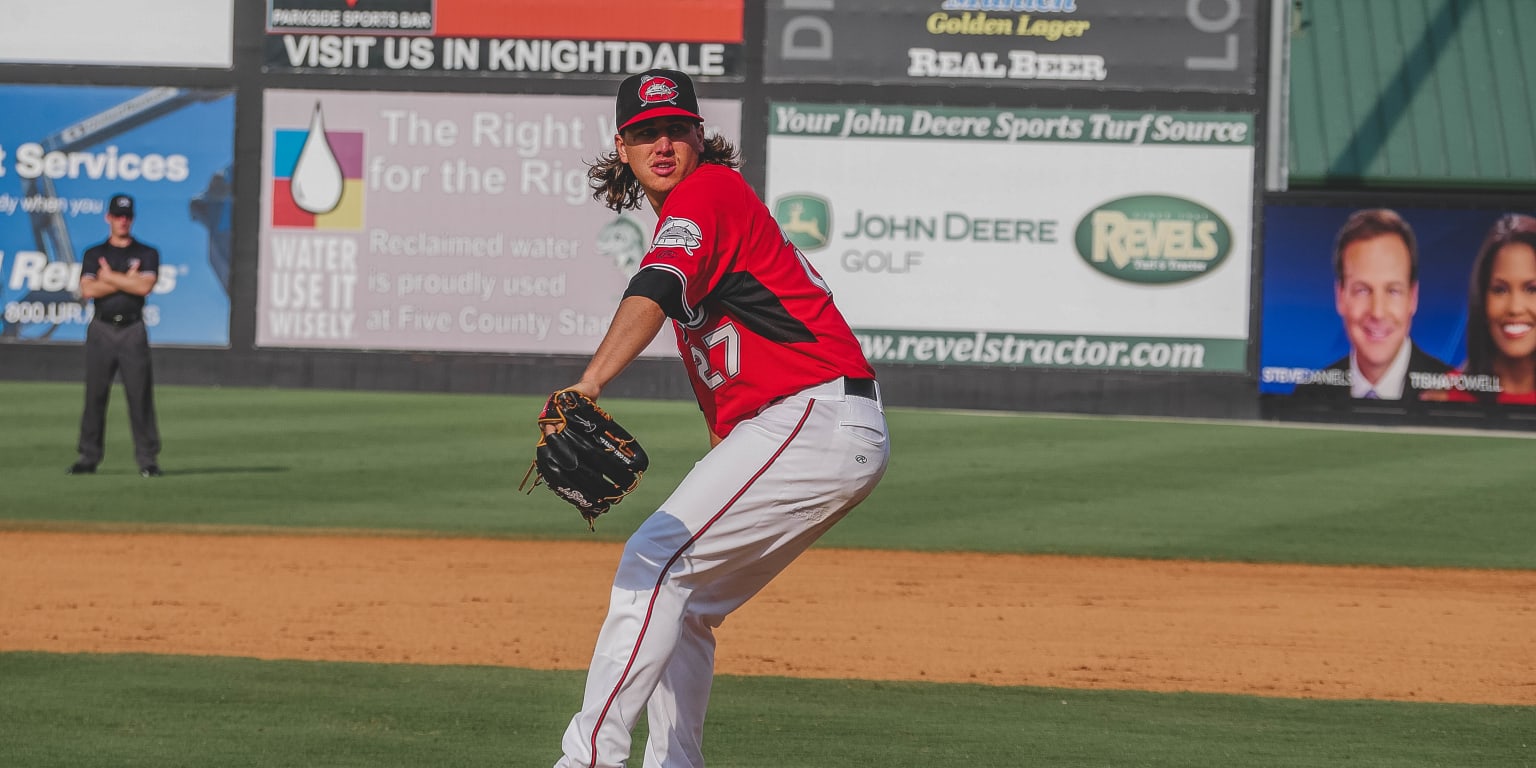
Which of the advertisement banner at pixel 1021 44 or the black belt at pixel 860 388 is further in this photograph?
the advertisement banner at pixel 1021 44

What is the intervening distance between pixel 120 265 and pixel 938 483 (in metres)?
6.63

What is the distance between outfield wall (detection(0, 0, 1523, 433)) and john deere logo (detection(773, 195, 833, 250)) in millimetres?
48

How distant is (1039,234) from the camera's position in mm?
23500

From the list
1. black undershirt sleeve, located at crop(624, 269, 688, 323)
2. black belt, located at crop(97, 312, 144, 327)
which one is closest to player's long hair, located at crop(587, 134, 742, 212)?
black undershirt sleeve, located at crop(624, 269, 688, 323)

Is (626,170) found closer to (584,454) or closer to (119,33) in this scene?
(584,454)

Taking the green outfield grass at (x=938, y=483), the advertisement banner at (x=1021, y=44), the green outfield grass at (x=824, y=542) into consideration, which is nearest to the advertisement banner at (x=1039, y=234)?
the advertisement banner at (x=1021, y=44)

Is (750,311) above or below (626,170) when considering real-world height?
below

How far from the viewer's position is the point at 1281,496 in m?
14.4

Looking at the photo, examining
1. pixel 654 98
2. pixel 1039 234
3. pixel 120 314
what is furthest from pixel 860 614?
pixel 1039 234

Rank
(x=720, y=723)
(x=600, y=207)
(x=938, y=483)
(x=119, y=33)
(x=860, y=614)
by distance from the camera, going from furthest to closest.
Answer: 1. (x=119, y=33)
2. (x=600, y=207)
3. (x=938, y=483)
4. (x=860, y=614)
5. (x=720, y=723)

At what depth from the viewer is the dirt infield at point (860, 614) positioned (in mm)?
7586

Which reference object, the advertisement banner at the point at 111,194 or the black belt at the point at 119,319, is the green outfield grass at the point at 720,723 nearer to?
the black belt at the point at 119,319

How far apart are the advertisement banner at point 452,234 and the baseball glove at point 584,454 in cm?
1938

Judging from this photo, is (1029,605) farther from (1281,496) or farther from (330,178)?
(330,178)
